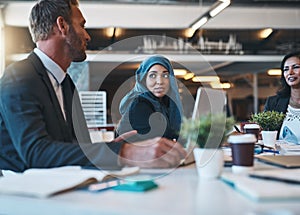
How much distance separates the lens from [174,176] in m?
1.05

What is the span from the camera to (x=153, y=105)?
2.33 m

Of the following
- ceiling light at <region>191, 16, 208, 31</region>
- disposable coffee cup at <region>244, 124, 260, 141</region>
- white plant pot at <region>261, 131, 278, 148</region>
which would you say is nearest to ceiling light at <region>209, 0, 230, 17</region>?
ceiling light at <region>191, 16, 208, 31</region>

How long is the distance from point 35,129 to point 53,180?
263 mm

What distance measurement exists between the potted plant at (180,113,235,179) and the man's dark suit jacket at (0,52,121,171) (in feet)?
0.79

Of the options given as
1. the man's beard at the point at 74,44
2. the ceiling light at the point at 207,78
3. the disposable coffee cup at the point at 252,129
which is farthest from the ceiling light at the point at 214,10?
the man's beard at the point at 74,44

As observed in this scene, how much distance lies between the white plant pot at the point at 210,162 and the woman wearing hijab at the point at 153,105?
1.05m

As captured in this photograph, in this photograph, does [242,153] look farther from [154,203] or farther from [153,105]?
[153,105]

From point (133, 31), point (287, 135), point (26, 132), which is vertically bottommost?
point (287, 135)

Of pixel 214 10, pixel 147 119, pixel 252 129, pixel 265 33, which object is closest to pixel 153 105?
pixel 147 119

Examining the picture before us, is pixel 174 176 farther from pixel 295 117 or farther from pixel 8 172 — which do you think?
pixel 295 117

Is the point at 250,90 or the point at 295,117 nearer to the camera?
the point at 295,117

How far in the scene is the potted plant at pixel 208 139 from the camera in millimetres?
971

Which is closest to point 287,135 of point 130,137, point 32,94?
point 130,137

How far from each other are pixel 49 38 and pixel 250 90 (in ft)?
20.4
